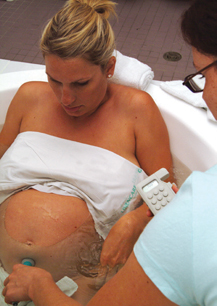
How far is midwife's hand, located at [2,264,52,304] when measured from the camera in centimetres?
87

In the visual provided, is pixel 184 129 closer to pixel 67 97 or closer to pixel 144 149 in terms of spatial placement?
pixel 144 149

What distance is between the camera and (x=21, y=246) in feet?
3.37

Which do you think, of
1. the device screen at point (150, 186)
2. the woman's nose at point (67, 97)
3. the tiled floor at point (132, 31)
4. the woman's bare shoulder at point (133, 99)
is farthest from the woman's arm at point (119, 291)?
the tiled floor at point (132, 31)

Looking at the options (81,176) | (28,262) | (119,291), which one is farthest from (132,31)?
(119,291)

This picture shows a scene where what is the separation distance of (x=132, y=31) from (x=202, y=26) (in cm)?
217

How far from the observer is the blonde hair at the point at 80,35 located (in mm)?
966

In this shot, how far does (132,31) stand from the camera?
8.48 ft

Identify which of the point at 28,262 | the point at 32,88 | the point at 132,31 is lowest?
the point at 28,262

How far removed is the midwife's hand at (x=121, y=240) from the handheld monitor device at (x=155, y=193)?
139mm

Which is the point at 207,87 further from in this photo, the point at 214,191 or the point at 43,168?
the point at 43,168

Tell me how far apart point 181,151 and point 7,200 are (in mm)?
698

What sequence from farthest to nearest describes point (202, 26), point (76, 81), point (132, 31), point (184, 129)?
point (132, 31)
point (184, 129)
point (76, 81)
point (202, 26)

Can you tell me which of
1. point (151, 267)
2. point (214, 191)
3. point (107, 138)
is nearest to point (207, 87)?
point (214, 191)

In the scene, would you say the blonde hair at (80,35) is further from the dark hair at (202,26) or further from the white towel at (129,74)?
the dark hair at (202,26)
